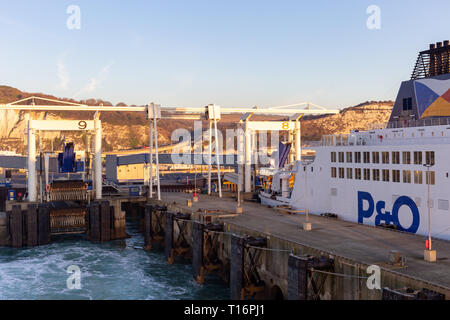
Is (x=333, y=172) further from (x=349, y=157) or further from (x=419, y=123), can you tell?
(x=419, y=123)

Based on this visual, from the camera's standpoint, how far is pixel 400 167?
120 ft

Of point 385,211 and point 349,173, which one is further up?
point 349,173

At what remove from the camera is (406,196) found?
35906 mm

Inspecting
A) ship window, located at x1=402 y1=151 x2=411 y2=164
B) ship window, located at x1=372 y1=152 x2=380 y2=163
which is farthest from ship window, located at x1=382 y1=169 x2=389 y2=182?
ship window, located at x1=402 y1=151 x2=411 y2=164

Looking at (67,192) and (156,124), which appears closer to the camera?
(67,192)

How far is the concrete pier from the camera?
2378cm

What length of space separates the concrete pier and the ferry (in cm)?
160

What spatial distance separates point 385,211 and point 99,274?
25.6 metres

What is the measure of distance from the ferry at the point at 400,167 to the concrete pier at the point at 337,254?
1598 millimetres

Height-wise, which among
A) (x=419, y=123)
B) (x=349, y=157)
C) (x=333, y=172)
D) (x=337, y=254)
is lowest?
(x=337, y=254)

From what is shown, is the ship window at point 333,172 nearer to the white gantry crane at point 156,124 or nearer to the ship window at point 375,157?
the ship window at point 375,157

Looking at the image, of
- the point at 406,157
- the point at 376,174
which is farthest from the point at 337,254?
the point at 376,174

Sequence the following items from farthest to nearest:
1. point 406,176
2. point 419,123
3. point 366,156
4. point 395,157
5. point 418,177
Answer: point 366,156 → point 419,123 → point 395,157 → point 406,176 → point 418,177

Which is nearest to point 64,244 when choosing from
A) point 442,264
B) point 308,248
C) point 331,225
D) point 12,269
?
point 12,269
